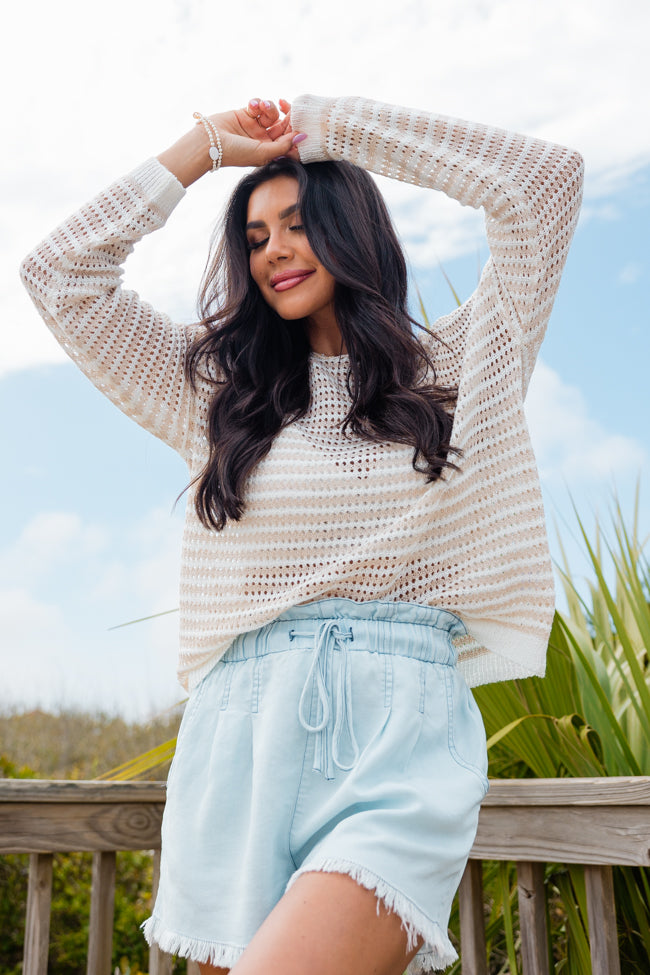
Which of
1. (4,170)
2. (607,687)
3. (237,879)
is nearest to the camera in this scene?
(237,879)

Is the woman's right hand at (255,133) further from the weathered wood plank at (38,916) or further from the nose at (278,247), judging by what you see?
the weathered wood plank at (38,916)

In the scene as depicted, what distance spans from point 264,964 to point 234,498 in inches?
29.3

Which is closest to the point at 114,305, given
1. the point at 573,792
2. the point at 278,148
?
the point at 278,148

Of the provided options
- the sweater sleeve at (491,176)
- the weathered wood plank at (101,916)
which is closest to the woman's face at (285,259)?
the sweater sleeve at (491,176)

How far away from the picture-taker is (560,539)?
278 cm

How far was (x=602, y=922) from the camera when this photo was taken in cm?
166

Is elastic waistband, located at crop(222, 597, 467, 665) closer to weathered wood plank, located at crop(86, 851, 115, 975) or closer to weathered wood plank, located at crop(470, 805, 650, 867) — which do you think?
weathered wood plank, located at crop(470, 805, 650, 867)

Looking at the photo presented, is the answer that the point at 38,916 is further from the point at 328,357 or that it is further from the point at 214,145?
the point at 214,145

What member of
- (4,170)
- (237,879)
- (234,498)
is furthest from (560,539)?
→ (4,170)

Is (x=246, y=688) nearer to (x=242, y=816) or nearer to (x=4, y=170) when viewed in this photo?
(x=242, y=816)

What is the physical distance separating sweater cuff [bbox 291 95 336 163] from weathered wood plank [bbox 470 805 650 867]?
4.56 ft

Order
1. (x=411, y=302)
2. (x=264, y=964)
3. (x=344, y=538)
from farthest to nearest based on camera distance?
(x=411, y=302) → (x=344, y=538) → (x=264, y=964)

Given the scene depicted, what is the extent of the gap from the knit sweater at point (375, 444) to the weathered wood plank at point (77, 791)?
15.3 inches

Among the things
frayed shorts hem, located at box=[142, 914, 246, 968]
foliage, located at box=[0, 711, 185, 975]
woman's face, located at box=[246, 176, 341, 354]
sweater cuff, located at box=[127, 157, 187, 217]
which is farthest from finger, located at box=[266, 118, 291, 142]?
foliage, located at box=[0, 711, 185, 975]
